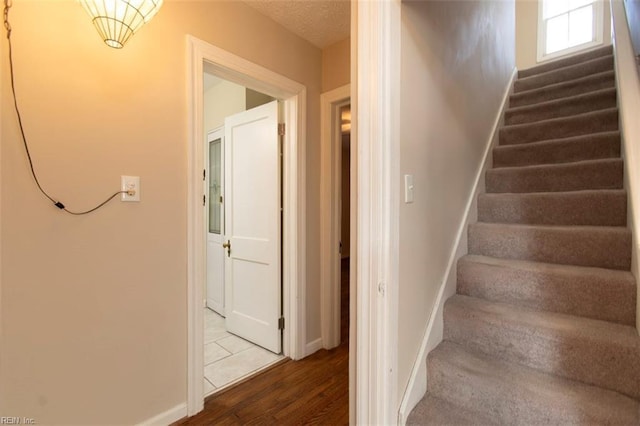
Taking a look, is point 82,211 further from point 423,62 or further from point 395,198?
point 423,62

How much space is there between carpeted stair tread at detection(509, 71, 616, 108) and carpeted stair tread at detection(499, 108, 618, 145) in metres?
0.52

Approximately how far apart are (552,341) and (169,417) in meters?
1.94

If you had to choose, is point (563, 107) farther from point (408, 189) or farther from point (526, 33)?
point (526, 33)

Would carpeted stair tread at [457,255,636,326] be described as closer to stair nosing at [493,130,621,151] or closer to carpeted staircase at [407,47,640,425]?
carpeted staircase at [407,47,640,425]

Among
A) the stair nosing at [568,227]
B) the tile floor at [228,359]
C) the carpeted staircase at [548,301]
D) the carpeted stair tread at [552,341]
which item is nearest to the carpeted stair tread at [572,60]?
the carpeted staircase at [548,301]

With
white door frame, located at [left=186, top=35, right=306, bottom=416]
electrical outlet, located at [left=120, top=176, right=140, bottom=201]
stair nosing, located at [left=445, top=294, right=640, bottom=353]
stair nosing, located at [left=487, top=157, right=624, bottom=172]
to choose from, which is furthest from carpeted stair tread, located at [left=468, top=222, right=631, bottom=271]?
electrical outlet, located at [left=120, top=176, right=140, bottom=201]

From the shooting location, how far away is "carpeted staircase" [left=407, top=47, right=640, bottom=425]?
3.74ft

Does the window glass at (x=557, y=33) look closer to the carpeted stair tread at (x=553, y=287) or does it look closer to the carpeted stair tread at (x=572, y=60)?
the carpeted stair tread at (x=572, y=60)

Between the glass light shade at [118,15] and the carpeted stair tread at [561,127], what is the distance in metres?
2.66

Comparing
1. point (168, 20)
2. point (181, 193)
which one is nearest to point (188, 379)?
point (181, 193)

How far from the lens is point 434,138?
146 centimetres

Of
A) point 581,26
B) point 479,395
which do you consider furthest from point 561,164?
point 581,26

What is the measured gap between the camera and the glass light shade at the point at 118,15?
115 centimetres

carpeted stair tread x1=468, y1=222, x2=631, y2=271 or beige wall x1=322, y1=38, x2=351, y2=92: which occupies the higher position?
beige wall x1=322, y1=38, x2=351, y2=92
